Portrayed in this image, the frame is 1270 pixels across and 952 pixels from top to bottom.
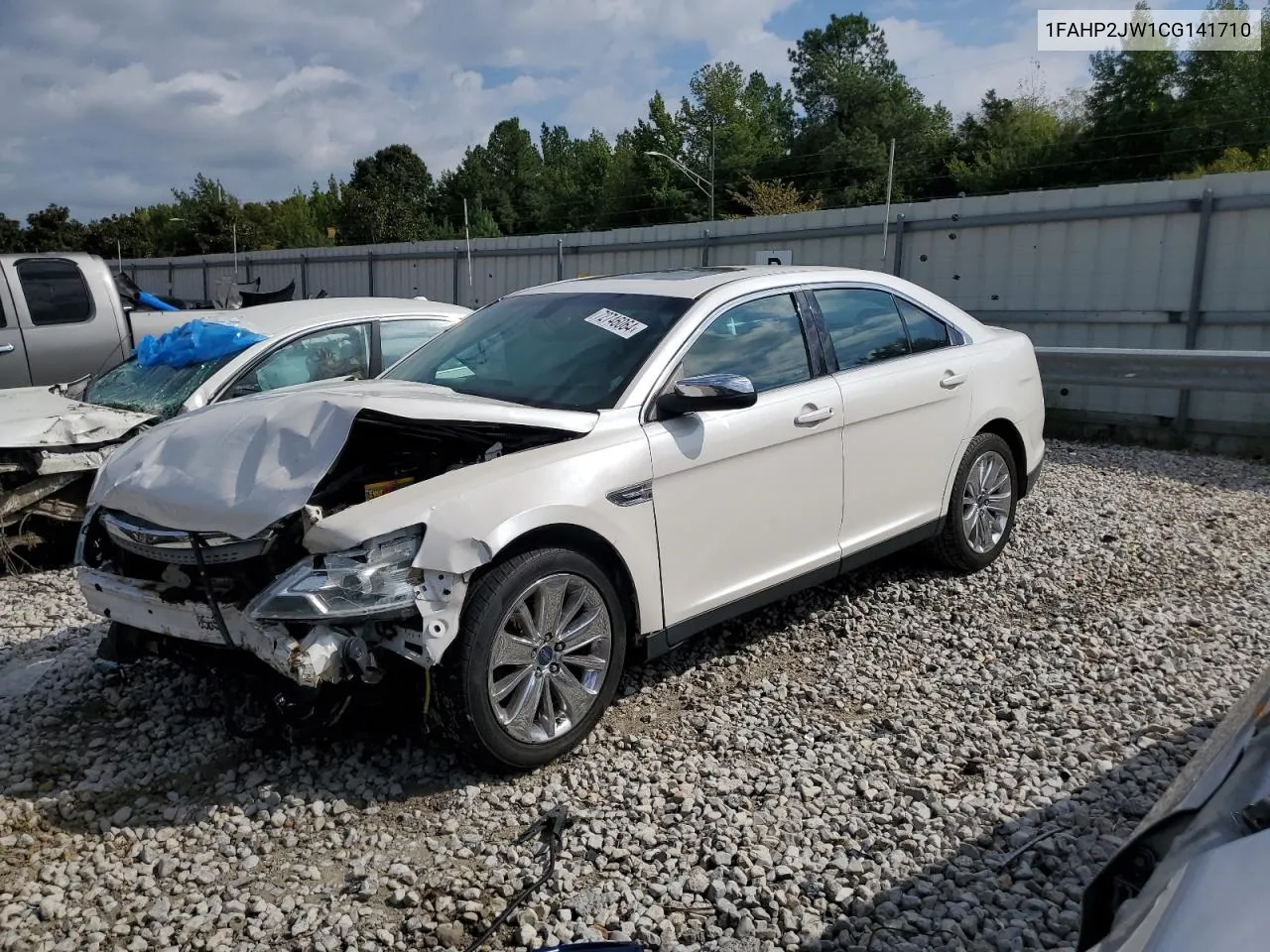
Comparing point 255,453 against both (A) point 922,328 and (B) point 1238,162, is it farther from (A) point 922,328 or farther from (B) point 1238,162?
(B) point 1238,162

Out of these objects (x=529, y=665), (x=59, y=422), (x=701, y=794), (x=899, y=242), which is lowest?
(x=701, y=794)

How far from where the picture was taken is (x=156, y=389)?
639cm

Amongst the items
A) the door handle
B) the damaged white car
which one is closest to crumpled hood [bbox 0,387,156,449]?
the damaged white car

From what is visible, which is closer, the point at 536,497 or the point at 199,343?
the point at 536,497

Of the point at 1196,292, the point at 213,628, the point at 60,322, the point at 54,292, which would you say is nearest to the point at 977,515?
the point at 213,628

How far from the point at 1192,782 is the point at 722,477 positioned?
2200mm

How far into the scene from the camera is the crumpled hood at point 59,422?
555 centimetres

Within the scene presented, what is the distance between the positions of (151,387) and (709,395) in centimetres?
444

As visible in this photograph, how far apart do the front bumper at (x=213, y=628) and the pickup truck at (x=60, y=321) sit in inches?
204

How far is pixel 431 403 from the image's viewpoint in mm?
3539

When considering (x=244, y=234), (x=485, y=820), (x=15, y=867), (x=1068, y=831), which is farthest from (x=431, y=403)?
(x=244, y=234)

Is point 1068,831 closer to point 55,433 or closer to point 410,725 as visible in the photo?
point 410,725

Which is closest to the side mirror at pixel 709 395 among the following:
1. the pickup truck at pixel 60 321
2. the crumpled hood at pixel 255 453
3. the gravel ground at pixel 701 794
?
the crumpled hood at pixel 255 453

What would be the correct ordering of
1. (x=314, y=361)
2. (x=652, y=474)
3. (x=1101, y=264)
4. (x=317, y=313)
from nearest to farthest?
1. (x=652, y=474)
2. (x=314, y=361)
3. (x=317, y=313)
4. (x=1101, y=264)
